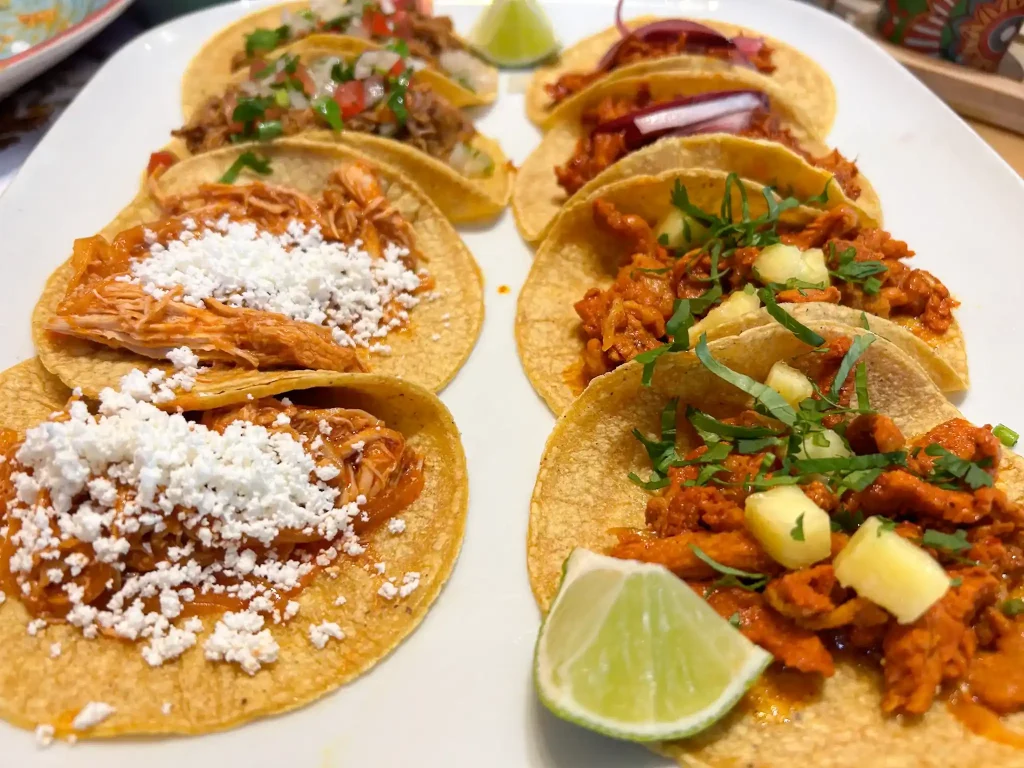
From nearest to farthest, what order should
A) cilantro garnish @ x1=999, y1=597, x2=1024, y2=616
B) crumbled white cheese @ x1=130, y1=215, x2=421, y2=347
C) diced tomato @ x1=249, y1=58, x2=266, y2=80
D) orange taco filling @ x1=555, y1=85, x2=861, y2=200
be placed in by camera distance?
cilantro garnish @ x1=999, y1=597, x2=1024, y2=616 < crumbled white cheese @ x1=130, y1=215, x2=421, y2=347 < orange taco filling @ x1=555, y1=85, x2=861, y2=200 < diced tomato @ x1=249, y1=58, x2=266, y2=80

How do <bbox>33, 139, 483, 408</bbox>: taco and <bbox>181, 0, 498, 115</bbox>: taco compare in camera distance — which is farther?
<bbox>181, 0, 498, 115</bbox>: taco

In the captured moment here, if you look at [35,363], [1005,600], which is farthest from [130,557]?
[1005,600]

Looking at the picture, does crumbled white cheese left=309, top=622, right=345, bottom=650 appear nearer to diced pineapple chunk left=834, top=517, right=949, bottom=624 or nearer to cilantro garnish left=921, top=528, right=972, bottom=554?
diced pineapple chunk left=834, top=517, right=949, bottom=624

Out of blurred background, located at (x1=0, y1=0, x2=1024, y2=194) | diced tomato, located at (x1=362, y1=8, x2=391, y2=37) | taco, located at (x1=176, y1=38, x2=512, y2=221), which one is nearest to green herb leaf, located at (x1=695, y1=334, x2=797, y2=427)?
taco, located at (x1=176, y1=38, x2=512, y2=221)

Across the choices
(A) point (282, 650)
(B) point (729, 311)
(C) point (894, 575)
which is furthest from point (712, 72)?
(A) point (282, 650)

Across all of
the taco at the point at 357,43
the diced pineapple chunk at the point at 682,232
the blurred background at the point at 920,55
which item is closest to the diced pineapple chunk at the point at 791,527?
the diced pineapple chunk at the point at 682,232

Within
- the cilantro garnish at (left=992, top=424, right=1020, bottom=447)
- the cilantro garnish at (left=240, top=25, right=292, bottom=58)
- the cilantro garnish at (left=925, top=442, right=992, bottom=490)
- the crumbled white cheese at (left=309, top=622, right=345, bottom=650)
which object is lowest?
the crumbled white cheese at (left=309, top=622, right=345, bottom=650)
